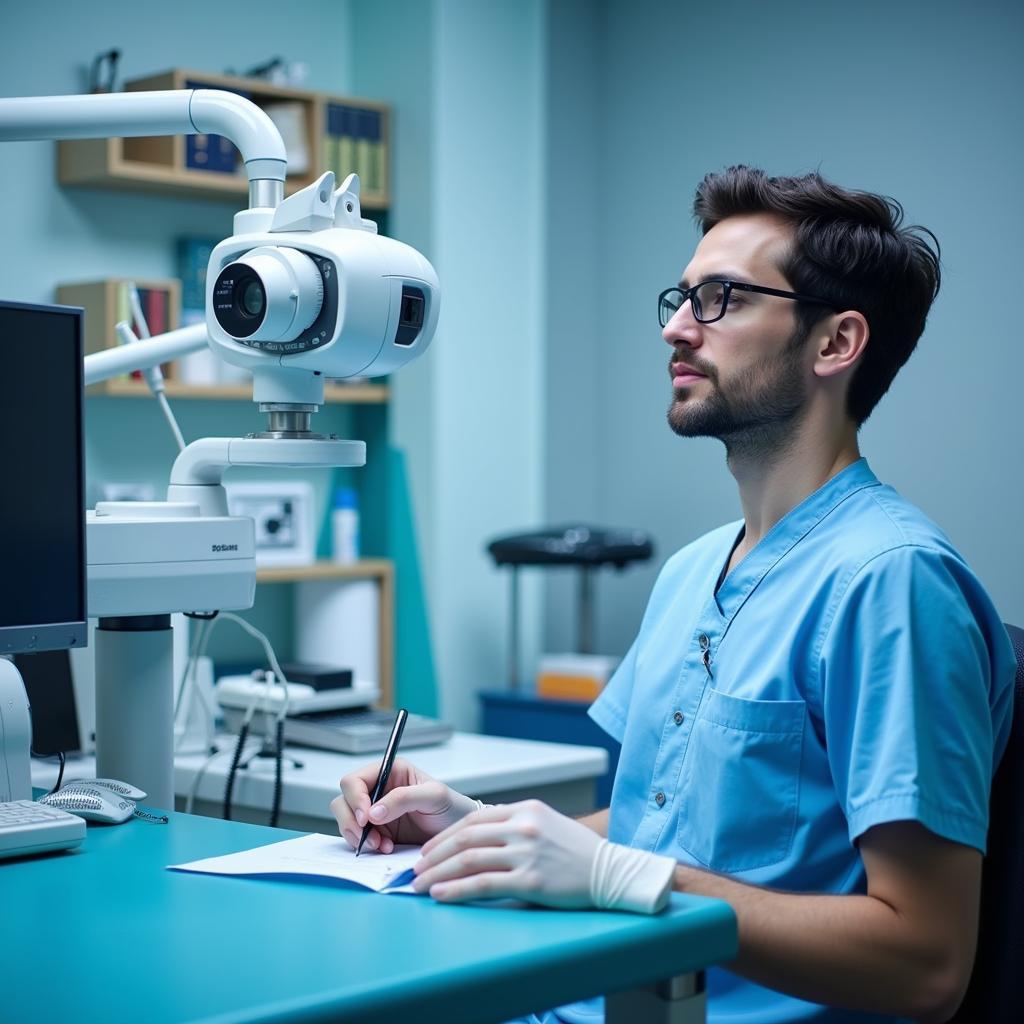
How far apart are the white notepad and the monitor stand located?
0.26m

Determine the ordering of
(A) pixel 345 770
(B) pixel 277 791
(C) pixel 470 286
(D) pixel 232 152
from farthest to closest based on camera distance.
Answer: (C) pixel 470 286, (D) pixel 232 152, (A) pixel 345 770, (B) pixel 277 791

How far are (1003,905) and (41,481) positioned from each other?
0.96 meters

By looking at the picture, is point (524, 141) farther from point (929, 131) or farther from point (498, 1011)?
point (498, 1011)

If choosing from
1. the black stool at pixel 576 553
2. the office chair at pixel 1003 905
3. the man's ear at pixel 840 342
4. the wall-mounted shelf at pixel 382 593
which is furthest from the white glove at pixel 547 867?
the wall-mounted shelf at pixel 382 593

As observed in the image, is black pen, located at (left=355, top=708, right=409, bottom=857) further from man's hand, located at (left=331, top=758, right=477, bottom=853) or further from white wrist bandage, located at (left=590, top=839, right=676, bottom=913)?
white wrist bandage, located at (left=590, top=839, right=676, bottom=913)

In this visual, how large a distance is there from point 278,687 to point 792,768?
1.28 m

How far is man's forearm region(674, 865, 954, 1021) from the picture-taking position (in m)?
1.12

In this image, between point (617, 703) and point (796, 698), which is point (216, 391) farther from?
point (796, 698)

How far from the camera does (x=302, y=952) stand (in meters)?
0.96

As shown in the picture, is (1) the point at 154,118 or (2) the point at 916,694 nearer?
(2) the point at 916,694

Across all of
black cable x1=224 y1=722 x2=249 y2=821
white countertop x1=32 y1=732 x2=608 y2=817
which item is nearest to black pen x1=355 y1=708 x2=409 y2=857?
white countertop x1=32 y1=732 x2=608 y2=817

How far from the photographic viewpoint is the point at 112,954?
0.98 metres

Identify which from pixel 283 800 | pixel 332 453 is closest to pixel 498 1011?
pixel 332 453

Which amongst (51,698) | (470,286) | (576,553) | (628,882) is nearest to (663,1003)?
(628,882)
